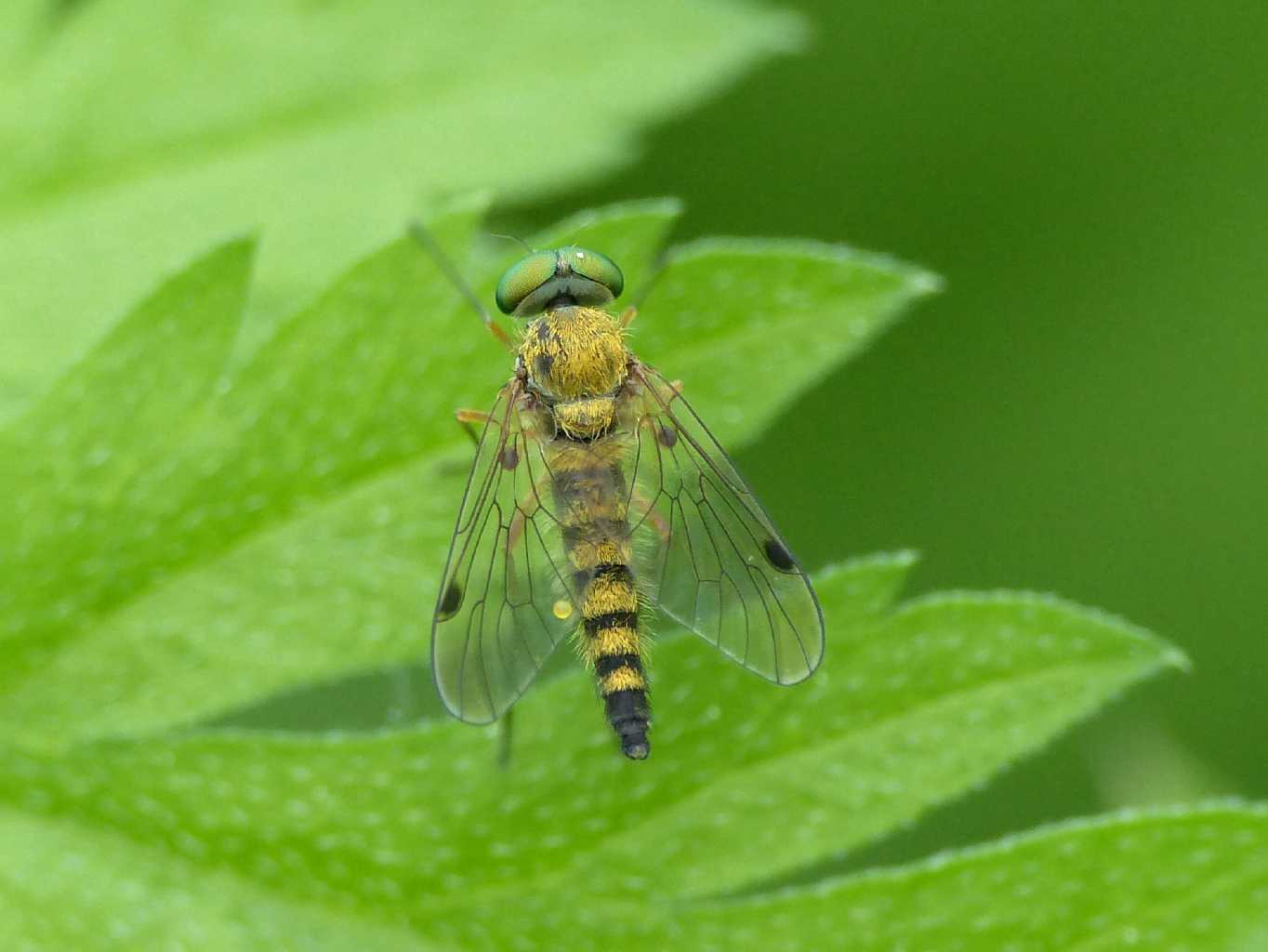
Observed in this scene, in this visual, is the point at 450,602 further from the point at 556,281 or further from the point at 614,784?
the point at 556,281

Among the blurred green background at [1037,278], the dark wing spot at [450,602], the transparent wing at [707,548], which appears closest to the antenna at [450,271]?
the transparent wing at [707,548]

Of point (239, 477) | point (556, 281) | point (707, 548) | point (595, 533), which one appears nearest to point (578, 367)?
point (556, 281)

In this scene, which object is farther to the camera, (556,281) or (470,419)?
(556,281)

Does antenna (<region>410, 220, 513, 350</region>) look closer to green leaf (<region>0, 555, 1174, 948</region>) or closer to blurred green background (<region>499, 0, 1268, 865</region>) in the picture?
green leaf (<region>0, 555, 1174, 948</region>)

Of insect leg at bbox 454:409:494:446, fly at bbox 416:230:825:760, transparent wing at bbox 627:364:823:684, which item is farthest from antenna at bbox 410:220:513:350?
transparent wing at bbox 627:364:823:684

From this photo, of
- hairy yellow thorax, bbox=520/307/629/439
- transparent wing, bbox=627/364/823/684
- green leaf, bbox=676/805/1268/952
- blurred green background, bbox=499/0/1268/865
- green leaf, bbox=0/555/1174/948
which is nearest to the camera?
green leaf, bbox=676/805/1268/952
